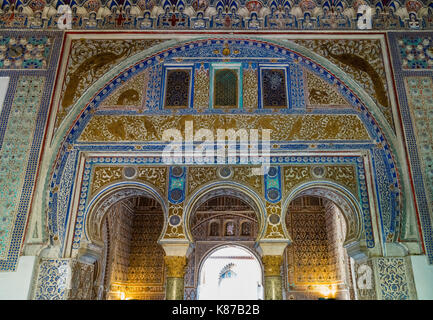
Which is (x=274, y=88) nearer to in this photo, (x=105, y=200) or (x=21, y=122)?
(x=105, y=200)

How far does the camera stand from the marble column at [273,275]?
585 cm

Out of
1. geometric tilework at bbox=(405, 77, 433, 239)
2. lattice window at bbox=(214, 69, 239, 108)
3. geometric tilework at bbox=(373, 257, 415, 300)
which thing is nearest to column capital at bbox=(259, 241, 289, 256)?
geometric tilework at bbox=(373, 257, 415, 300)

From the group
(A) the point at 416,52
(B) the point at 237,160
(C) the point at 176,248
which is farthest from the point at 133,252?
(A) the point at 416,52

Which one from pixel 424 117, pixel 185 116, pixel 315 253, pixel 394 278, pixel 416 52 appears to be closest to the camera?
pixel 394 278

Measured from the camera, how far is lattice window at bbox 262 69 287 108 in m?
6.68

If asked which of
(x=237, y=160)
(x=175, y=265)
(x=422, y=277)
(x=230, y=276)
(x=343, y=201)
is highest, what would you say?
(x=230, y=276)

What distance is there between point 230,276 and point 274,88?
11927mm

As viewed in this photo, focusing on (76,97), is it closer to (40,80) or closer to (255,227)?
(40,80)

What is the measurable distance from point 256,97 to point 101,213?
3.27 m

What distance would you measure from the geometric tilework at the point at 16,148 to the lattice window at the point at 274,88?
380 centimetres

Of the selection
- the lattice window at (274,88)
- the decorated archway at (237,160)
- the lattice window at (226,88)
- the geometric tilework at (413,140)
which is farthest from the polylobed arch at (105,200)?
the geometric tilework at (413,140)

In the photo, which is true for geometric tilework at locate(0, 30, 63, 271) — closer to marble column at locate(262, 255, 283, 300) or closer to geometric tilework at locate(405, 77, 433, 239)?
marble column at locate(262, 255, 283, 300)

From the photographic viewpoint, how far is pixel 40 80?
6.60 meters

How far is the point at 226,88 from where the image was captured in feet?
22.5
